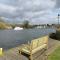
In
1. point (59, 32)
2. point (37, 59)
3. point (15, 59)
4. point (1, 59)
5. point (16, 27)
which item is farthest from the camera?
point (16, 27)

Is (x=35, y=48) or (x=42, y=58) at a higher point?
(x=35, y=48)

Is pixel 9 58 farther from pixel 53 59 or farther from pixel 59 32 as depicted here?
pixel 59 32

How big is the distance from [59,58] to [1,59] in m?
5.00

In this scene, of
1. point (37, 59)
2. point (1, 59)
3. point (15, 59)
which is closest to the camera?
point (1, 59)

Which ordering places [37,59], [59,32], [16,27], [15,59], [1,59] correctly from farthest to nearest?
[16,27]
[59,32]
[37,59]
[15,59]
[1,59]

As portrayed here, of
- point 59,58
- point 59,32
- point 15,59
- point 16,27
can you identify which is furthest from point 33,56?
point 16,27

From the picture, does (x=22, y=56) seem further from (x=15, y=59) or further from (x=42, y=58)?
(x=42, y=58)

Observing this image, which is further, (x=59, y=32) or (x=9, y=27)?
(x=9, y=27)

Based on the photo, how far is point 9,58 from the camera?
42.2 ft

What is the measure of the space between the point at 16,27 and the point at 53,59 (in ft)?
511

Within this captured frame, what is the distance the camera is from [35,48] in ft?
44.1

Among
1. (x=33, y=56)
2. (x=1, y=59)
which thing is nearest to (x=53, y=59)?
(x=33, y=56)

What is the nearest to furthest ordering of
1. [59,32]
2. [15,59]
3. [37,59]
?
[15,59] < [37,59] < [59,32]

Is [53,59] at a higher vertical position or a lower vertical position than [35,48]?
lower
